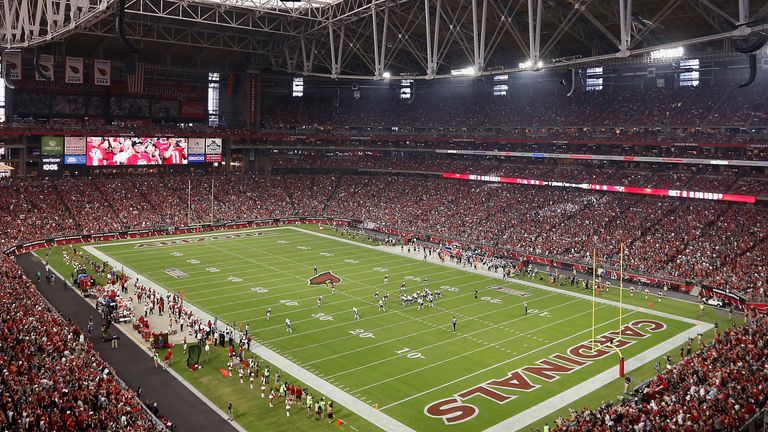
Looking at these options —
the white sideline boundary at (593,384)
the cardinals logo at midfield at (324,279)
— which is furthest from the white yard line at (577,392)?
the cardinals logo at midfield at (324,279)

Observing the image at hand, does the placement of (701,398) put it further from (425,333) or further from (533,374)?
(425,333)

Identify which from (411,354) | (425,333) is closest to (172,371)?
(411,354)

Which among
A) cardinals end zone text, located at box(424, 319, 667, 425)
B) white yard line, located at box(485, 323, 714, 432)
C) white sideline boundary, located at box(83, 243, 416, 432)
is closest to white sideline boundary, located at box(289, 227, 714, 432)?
white yard line, located at box(485, 323, 714, 432)

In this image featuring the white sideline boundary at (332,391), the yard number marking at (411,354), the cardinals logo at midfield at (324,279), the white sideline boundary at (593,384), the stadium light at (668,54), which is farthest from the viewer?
the stadium light at (668,54)

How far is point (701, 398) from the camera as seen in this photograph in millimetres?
17531

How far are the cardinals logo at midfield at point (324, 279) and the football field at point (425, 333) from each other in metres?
0.14

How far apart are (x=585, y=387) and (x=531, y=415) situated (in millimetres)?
3741

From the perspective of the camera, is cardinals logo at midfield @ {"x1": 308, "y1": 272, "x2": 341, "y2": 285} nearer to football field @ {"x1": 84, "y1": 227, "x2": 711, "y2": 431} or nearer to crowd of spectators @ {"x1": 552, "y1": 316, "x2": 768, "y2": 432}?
football field @ {"x1": 84, "y1": 227, "x2": 711, "y2": 431}

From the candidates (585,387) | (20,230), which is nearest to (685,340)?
(585,387)

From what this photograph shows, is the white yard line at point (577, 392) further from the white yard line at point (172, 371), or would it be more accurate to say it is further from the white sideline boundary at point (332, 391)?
the white yard line at point (172, 371)

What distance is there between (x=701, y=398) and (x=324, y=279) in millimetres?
27085

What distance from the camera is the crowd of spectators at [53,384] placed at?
15.8 m

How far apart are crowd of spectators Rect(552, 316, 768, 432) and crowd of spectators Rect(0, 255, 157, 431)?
43.1ft

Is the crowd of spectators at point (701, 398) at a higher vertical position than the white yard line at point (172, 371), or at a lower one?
higher
